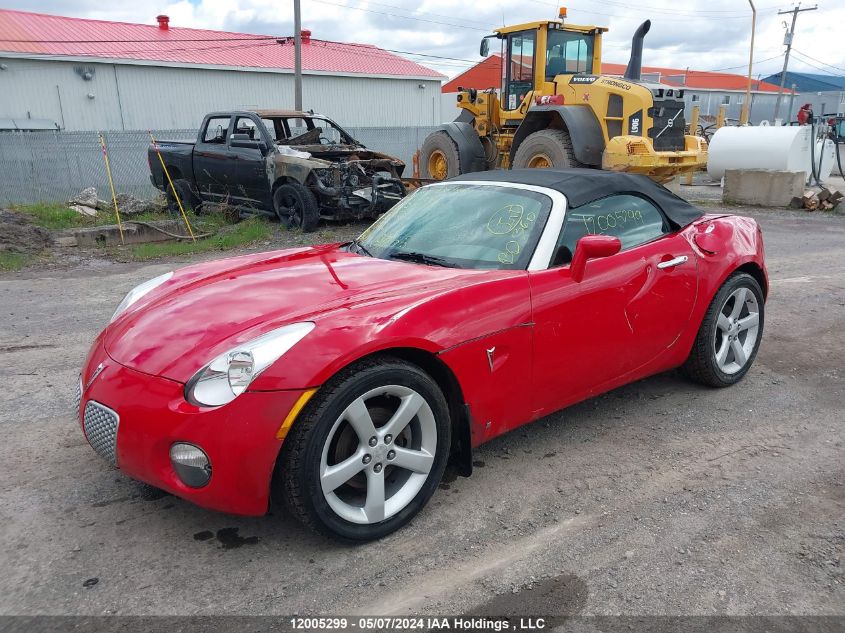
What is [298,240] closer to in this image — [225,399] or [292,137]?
[292,137]

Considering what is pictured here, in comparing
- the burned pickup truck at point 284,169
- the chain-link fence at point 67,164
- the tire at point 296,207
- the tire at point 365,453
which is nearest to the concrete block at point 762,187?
the burned pickup truck at point 284,169

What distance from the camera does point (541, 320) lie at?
3201 millimetres

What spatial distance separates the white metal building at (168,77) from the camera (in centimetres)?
2459

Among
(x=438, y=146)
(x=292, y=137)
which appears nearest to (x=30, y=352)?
(x=292, y=137)

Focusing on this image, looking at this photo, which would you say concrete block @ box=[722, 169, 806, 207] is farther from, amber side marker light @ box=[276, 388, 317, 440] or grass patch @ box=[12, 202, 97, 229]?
amber side marker light @ box=[276, 388, 317, 440]

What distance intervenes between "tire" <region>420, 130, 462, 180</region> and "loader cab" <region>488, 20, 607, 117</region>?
4.59 feet

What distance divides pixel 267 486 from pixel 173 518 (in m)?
0.68

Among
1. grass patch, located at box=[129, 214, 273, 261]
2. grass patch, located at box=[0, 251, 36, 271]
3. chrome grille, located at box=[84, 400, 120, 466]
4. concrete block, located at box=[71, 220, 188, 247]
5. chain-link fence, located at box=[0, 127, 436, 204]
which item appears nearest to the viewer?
chrome grille, located at box=[84, 400, 120, 466]

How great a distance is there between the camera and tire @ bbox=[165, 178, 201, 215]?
1269cm

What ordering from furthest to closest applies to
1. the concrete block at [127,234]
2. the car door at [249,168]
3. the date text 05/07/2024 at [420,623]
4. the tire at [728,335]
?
the car door at [249,168], the concrete block at [127,234], the tire at [728,335], the date text 05/07/2024 at [420,623]

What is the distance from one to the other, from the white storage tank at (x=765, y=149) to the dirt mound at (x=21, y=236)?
1480 cm

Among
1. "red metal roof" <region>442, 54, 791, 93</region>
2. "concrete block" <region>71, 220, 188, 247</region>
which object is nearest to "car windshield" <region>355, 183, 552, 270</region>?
"concrete block" <region>71, 220, 188, 247</region>

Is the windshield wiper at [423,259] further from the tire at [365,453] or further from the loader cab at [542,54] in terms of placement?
the loader cab at [542,54]

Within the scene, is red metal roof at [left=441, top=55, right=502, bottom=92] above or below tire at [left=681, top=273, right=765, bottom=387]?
above
